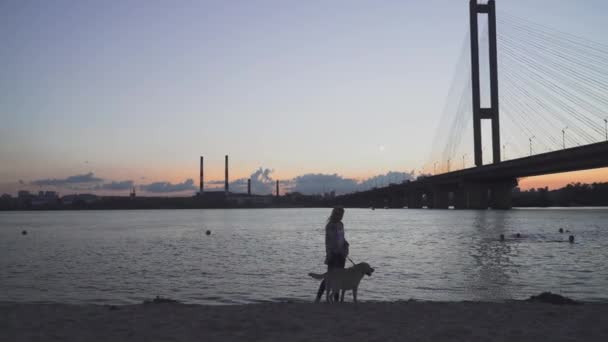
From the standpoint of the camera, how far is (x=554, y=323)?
925 centimetres

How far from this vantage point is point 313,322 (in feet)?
30.7

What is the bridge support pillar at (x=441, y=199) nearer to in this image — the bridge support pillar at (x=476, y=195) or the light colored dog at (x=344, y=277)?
the bridge support pillar at (x=476, y=195)

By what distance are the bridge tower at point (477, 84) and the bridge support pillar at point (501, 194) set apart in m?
14.5

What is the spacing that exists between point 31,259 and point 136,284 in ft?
41.1

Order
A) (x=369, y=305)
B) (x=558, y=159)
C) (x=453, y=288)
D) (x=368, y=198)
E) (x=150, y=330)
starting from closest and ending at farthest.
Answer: (x=150, y=330)
(x=369, y=305)
(x=453, y=288)
(x=558, y=159)
(x=368, y=198)

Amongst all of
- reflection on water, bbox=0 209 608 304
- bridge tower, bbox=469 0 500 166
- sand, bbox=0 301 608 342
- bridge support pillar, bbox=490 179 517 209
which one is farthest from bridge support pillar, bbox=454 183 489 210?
sand, bbox=0 301 608 342

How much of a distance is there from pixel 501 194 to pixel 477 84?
24.5m

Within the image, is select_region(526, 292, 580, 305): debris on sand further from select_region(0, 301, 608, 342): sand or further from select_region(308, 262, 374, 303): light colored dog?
select_region(308, 262, 374, 303): light colored dog

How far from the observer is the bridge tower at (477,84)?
273 feet

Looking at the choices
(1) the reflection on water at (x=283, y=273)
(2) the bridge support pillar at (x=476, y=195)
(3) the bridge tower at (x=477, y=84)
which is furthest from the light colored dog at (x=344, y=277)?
(2) the bridge support pillar at (x=476, y=195)

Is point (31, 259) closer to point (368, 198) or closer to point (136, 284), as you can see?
point (136, 284)

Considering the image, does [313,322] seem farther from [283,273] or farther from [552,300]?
[283,273]

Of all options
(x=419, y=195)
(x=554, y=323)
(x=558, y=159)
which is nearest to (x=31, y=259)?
(x=554, y=323)

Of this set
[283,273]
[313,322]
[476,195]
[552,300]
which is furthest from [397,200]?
[313,322]
